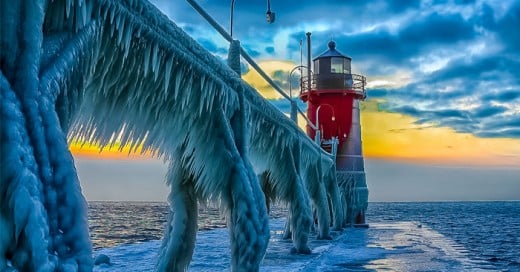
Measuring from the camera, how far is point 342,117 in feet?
119

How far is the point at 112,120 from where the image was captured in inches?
311

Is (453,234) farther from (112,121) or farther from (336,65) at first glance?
(112,121)

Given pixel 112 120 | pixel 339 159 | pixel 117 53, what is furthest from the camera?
pixel 339 159

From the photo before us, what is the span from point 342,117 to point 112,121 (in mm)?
29628

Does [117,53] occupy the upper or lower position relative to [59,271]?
upper

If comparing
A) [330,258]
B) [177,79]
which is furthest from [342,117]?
[177,79]

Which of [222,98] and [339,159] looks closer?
[222,98]

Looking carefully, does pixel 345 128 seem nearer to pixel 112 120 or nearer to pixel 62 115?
pixel 112 120

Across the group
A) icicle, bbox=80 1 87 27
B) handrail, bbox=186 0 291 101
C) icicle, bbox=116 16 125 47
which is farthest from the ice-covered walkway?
icicle, bbox=80 1 87 27

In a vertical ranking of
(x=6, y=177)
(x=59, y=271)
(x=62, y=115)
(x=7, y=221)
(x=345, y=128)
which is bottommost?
(x=59, y=271)

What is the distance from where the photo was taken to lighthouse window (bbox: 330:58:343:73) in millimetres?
37312

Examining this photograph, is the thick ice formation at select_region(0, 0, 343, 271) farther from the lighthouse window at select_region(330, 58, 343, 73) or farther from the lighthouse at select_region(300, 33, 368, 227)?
the lighthouse window at select_region(330, 58, 343, 73)

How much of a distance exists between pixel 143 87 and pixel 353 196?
2965 centimetres

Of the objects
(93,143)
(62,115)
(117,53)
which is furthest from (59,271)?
(93,143)
